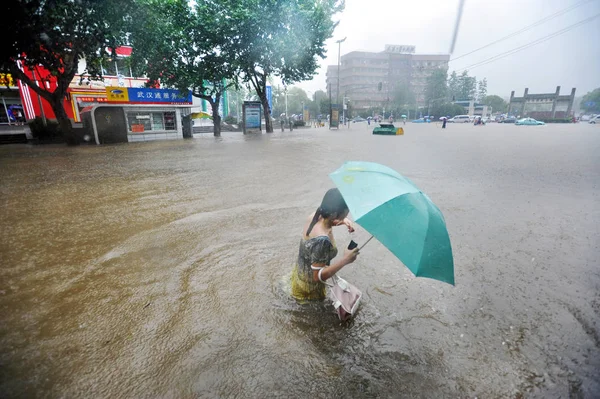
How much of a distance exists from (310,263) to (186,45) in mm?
24816

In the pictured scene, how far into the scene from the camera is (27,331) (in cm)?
268

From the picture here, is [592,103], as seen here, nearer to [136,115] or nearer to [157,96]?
[157,96]

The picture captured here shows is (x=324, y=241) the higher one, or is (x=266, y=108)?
(x=266, y=108)

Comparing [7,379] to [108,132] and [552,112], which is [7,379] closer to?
[108,132]

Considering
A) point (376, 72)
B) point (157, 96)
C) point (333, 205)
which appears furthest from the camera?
point (376, 72)

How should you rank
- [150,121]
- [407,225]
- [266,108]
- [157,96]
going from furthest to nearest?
[266,108], [150,121], [157,96], [407,225]

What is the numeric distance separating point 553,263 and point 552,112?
89.3 meters

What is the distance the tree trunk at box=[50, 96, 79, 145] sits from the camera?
17922 mm

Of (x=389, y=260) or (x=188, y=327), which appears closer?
(x=188, y=327)

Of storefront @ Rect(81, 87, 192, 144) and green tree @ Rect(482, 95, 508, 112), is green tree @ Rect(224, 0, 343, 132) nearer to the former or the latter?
storefront @ Rect(81, 87, 192, 144)

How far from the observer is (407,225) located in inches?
78.2

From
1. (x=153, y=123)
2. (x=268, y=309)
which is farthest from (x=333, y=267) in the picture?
(x=153, y=123)

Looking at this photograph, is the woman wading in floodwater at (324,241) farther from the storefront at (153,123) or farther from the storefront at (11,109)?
the storefront at (11,109)

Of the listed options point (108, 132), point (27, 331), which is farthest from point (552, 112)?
point (27, 331)
